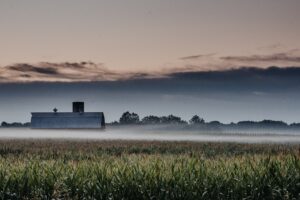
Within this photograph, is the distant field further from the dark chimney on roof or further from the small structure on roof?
the dark chimney on roof

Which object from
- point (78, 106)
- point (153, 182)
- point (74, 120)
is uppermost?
point (78, 106)

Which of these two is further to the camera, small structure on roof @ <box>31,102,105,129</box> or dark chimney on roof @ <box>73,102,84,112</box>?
dark chimney on roof @ <box>73,102,84,112</box>

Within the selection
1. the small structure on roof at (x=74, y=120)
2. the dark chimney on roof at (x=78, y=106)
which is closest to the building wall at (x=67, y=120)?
the small structure on roof at (x=74, y=120)

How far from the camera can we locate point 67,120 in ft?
419

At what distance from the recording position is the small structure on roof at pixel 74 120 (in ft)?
413

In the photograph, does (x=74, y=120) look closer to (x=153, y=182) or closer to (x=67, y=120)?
(x=67, y=120)

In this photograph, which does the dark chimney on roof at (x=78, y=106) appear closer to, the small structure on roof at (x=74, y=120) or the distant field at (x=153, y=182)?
the small structure on roof at (x=74, y=120)

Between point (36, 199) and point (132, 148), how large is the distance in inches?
1223

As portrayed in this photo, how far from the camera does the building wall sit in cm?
12575

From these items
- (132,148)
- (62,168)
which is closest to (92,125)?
(132,148)

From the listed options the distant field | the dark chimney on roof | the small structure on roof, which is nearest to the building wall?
the small structure on roof

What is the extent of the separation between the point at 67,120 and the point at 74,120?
5.00 feet

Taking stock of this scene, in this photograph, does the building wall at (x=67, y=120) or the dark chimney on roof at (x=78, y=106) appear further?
the dark chimney on roof at (x=78, y=106)

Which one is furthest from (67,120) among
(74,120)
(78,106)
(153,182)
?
(153,182)
